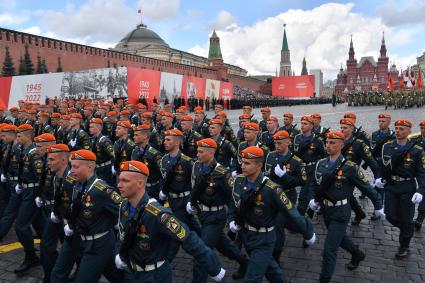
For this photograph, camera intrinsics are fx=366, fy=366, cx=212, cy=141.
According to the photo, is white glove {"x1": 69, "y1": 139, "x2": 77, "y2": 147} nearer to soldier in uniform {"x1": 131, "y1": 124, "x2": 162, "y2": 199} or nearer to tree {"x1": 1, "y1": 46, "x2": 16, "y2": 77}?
soldier in uniform {"x1": 131, "y1": 124, "x2": 162, "y2": 199}

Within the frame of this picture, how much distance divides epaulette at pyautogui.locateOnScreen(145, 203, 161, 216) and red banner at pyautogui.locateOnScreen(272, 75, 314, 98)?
200 ft

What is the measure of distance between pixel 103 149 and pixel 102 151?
0.34 feet

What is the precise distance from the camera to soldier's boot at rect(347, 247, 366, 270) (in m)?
5.32

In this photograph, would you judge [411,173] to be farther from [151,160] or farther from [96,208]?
[96,208]

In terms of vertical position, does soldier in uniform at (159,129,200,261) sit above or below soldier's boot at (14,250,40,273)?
above

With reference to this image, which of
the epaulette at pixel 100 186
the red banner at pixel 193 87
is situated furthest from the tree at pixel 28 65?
the epaulette at pixel 100 186

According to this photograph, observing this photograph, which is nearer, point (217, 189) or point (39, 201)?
point (217, 189)

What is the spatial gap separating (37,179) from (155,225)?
3273mm

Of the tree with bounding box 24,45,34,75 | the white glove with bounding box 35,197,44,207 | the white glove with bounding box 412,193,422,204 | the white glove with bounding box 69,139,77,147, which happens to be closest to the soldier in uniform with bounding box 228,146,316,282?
the white glove with bounding box 412,193,422,204

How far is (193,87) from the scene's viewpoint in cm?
3306

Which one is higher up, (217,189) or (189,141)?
(189,141)

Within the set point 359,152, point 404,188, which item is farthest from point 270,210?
point 359,152

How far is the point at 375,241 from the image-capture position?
640 centimetres

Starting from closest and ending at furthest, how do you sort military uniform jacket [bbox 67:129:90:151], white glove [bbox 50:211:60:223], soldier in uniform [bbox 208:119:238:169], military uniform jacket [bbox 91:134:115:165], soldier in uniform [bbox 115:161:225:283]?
soldier in uniform [bbox 115:161:225:283] → white glove [bbox 50:211:60:223] → soldier in uniform [bbox 208:119:238:169] → military uniform jacket [bbox 91:134:115:165] → military uniform jacket [bbox 67:129:90:151]
